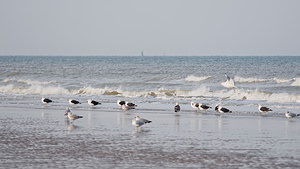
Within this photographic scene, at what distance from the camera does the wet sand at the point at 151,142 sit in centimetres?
970

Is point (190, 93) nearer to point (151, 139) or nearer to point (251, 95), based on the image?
point (251, 95)

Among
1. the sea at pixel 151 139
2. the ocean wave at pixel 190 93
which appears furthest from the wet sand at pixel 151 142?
the ocean wave at pixel 190 93

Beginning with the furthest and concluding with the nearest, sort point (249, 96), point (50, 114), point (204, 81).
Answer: point (204, 81)
point (249, 96)
point (50, 114)

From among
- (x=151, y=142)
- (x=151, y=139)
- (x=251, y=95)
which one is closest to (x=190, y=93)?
(x=251, y=95)

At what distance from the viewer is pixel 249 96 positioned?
2716 cm

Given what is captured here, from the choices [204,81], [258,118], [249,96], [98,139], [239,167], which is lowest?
[239,167]

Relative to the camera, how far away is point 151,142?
11.9 meters

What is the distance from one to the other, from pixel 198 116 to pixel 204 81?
923 inches

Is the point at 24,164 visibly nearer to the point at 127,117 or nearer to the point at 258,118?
the point at 127,117

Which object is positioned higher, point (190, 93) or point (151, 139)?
point (190, 93)

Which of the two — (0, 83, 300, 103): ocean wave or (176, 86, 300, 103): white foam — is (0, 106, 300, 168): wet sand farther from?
(0, 83, 300, 103): ocean wave

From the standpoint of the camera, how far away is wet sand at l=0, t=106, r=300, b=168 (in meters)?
9.70

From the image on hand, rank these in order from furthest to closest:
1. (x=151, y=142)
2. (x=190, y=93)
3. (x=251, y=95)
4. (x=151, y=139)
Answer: (x=190, y=93) → (x=251, y=95) → (x=151, y=139) → (x=151, y=142)

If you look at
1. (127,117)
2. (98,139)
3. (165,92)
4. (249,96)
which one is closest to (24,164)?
(98,139)
